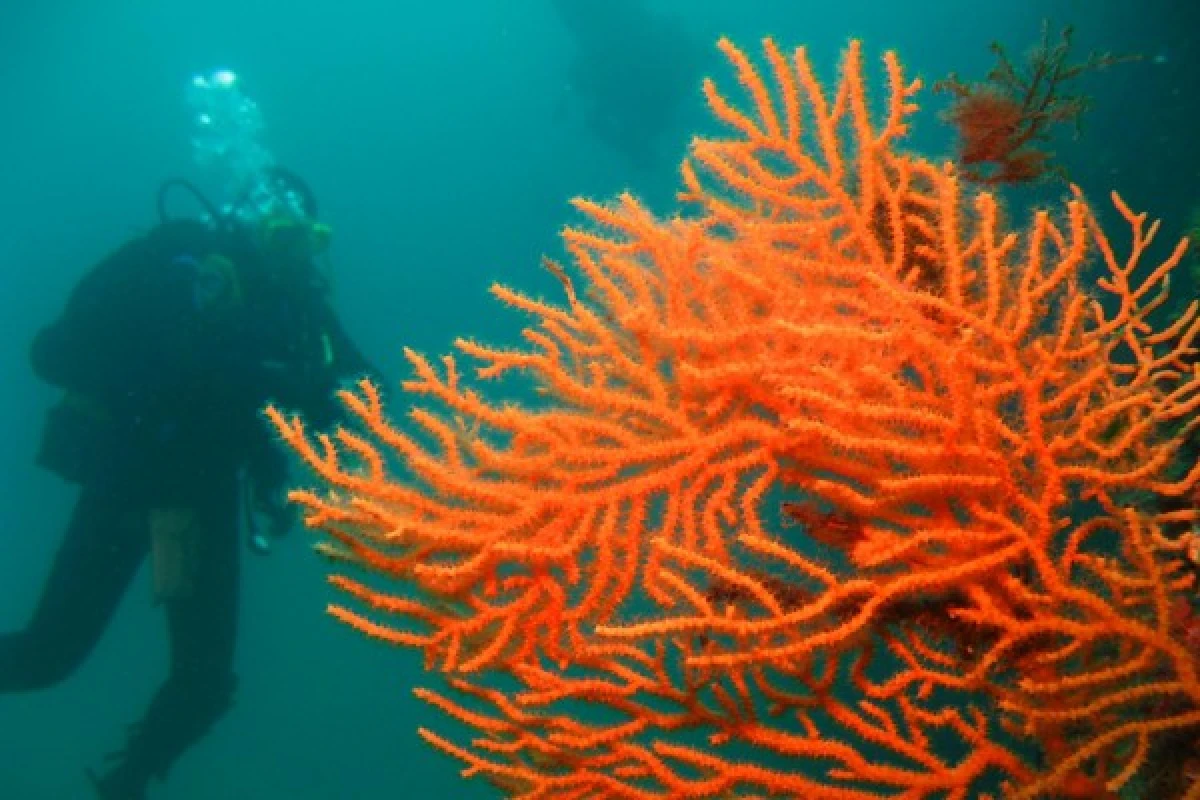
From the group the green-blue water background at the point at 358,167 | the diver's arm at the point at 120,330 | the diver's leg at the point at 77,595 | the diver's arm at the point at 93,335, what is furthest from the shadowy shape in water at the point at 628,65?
the diver's leg at the point at 77,595

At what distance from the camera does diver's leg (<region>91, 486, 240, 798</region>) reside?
7.98 m

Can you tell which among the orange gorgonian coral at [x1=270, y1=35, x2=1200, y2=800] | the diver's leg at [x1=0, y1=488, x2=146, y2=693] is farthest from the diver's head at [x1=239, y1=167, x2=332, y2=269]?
the orange gorgonian coral at [x1=270, y1=35, x2=1200, y2=800]

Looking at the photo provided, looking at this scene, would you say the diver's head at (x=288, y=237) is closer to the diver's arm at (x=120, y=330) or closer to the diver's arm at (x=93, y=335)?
the diver's arm at (x=120, y=330)

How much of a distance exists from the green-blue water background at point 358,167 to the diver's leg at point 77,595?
11.1ft

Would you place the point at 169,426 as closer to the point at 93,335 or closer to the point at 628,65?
the point at 93,335

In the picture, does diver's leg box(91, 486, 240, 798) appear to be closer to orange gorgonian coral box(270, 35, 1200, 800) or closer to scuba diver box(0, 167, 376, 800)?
scuba diver box(0, 167, 376, 800)

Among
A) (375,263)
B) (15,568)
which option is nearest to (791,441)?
(15,568)

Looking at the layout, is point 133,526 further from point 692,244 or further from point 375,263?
point 375,263

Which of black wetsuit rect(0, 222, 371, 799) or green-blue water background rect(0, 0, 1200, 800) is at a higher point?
green-blue water background rect(0, 0, 1200, 800)

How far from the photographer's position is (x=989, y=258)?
2068 mm

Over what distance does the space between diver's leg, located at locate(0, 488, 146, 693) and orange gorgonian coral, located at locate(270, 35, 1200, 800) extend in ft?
21.9

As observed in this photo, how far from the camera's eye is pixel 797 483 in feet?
8.63

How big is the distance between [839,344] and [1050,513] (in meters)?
0.72

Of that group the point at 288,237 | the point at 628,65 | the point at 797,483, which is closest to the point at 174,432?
the point at 288,237
